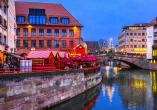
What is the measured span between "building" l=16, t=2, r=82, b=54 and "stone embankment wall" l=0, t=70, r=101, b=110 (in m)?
42.6

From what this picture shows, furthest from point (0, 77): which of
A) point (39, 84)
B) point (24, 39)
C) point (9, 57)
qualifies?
point (24, 39)

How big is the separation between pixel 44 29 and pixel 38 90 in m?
57.1

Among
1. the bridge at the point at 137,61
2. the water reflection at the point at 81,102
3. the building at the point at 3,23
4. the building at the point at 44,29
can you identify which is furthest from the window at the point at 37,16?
the water reflection at the point at 81,102

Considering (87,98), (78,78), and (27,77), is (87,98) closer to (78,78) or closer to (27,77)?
(78,78)

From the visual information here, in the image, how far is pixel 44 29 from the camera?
8856cm

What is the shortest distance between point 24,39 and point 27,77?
190ft

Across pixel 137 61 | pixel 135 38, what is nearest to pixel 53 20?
pixel 137 61

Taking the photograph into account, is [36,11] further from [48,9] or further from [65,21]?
[65,21]

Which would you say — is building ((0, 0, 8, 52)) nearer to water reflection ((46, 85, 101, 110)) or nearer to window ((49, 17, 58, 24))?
water reflection ((46, 85, 101, 110))

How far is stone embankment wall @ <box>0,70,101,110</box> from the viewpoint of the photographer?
2725 cm

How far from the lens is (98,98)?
4619cm

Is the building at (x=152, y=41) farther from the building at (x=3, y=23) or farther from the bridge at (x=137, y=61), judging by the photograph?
the building at (x=3, y=23)

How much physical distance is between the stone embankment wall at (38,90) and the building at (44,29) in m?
42.6

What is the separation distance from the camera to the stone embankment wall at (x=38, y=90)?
27250 mm
